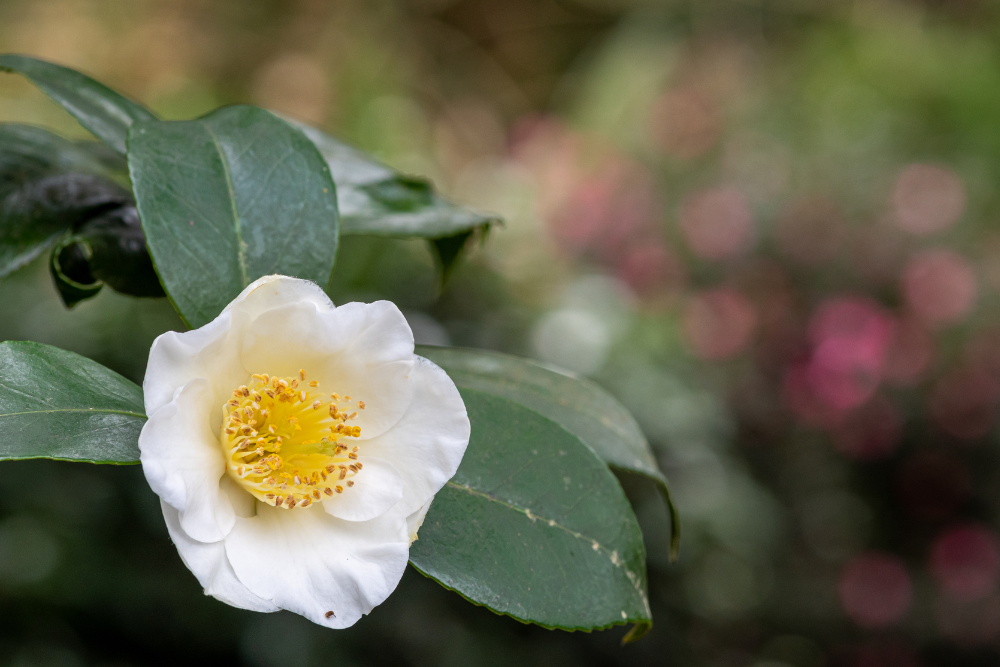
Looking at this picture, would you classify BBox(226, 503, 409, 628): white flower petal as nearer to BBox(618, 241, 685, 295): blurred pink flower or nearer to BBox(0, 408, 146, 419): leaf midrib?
BBox(0, 408, 146, 419): leaf midrib

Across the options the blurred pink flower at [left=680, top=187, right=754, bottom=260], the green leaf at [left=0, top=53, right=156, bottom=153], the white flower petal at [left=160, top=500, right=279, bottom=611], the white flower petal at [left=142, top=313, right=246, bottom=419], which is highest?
the green leaf at [left=0, top=53, right=156, bottom=153]

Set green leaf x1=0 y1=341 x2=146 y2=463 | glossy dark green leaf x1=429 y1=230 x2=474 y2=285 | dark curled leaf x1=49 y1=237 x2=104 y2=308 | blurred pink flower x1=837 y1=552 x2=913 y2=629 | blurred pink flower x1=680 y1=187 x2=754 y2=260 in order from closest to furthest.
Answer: green leaf x1=0 y1=341 x2=146 y2=463, dark curled leaf x1=49 y1=237 x2=104 y2=308, glossy dark green leaf x1=429 y1=230 x2=474 y2=285, blurred pink flower x1=837 y1=552 x2=913 y2=629, blurred pink flower x1=680 y1=187 x2=754 y2=260

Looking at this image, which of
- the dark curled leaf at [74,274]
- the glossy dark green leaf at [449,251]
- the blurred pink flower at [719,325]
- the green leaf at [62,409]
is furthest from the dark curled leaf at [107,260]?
the blurred pink flower at [719,325]

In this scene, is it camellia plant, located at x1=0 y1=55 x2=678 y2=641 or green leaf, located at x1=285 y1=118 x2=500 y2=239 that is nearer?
camellia plant, located at x1=0 y1=55 x2=678 y2=641

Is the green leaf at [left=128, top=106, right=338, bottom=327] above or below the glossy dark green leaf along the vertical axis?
above

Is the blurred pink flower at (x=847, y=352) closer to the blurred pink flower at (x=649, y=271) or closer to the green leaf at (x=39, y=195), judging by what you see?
the blurred pink flower at (x=649, y=271)

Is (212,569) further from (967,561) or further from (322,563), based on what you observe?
(967,561)

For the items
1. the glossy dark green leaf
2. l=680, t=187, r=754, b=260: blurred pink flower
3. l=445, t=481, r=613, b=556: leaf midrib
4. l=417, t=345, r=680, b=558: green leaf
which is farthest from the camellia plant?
l=680, t=187, r=754, b=260: blurred pink flower

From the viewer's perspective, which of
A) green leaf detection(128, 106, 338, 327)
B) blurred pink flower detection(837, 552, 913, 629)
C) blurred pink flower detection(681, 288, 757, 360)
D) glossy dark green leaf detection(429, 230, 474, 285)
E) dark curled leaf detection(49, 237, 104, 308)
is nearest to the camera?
green leaf detection(128, 106, 338, 327)
